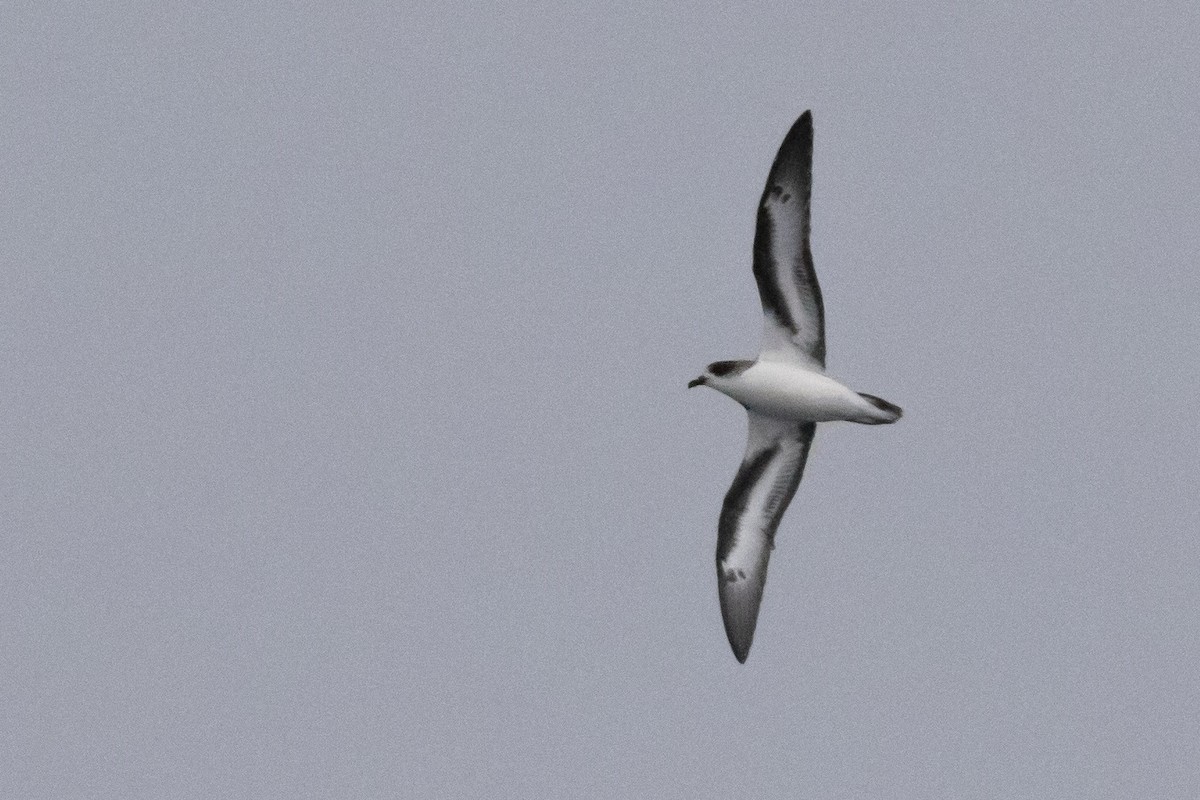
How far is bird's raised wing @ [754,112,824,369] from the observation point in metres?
24.9

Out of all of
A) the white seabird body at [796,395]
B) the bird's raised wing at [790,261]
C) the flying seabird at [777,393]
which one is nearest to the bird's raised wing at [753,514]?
the flying seabird at [777,393]

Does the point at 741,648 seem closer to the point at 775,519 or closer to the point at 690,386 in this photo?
the point at 775,519

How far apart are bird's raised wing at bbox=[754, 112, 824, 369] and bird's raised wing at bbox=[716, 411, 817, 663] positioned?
4.04ft

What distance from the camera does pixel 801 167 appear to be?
81.8ft

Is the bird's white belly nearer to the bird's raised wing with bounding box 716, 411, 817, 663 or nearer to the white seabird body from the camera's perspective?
the white seabird body

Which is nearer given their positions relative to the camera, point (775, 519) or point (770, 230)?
point (770, 230)

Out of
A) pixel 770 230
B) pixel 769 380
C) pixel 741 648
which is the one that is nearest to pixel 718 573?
pixel 741 648

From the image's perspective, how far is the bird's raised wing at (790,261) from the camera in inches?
982

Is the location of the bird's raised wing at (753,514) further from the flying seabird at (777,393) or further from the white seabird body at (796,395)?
the white seabird body at (796,395)

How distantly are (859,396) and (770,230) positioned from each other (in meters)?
2.30

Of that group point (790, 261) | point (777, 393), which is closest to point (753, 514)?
point (777, 393)

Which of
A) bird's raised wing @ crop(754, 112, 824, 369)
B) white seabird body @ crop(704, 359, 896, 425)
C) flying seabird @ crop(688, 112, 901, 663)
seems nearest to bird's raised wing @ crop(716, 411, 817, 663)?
flying seabird @ crop(688, 112, 901, 663)

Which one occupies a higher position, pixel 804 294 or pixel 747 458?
pixel 804 294

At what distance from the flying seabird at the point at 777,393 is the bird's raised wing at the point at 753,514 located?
13 mm
